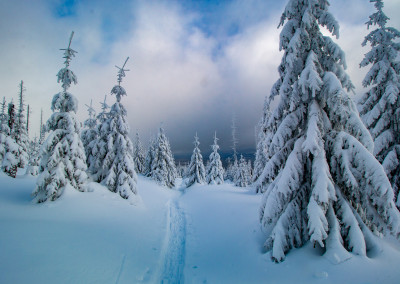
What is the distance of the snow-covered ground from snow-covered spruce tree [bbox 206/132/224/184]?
26.3m

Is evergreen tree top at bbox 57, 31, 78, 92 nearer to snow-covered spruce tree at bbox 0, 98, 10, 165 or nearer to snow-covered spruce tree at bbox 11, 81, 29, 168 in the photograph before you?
snow-covered spruce tree at bbox 0, 98, 10, 165

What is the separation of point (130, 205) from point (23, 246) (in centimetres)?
914

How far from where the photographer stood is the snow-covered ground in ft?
18.2

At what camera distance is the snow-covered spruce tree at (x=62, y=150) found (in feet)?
37.9

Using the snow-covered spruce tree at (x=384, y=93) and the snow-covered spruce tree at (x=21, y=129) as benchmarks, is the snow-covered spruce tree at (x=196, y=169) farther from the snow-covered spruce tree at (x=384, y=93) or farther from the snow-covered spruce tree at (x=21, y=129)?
the snow-covered spruce tree at (x=384, y=93)

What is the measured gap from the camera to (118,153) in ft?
57.7

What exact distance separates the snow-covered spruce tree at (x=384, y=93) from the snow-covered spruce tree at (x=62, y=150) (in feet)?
61.3

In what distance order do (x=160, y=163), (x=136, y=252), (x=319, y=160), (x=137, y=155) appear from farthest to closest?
(x=137, y=155)
(x=160, y=163)
(x=136, y=252)
(x=319, y=160)

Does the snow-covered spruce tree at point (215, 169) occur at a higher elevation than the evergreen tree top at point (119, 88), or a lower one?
lower

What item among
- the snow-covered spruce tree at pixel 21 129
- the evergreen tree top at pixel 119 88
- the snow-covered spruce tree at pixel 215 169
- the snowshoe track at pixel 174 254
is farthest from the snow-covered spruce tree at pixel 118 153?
the snow-covered spruce tree at pixel 215 169

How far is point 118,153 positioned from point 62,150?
5416 mm

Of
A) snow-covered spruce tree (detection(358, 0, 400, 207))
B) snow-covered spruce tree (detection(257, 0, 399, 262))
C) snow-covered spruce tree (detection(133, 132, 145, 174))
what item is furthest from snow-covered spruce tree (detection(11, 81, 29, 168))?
snow-covered spruce tree (detection(358, 0, 400, 207))

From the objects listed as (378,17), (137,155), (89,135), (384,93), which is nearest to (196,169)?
(89,135)

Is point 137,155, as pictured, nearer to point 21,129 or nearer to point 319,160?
point 21,129
